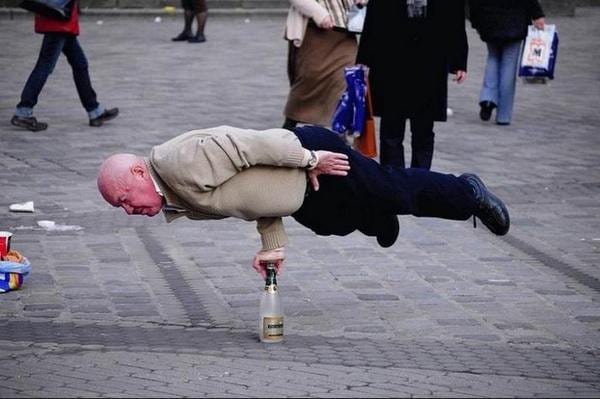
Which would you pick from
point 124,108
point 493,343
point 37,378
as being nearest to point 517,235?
point 493,343

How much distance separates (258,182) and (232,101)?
856 cm

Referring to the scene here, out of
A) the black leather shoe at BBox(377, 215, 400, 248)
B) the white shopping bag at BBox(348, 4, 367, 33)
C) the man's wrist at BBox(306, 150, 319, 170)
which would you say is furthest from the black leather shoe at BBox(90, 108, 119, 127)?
the man's wrist at BBox(306, 150, 319, 170)

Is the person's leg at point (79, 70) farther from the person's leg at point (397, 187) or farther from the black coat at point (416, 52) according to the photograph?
the person's leg at point (397, 187)

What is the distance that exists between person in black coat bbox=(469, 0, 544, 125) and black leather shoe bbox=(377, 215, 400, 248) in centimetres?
650

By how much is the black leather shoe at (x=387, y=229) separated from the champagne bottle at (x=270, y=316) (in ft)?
2.37

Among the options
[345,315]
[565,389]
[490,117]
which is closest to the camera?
[565,389]

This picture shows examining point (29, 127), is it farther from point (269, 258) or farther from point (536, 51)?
point (269, 258)

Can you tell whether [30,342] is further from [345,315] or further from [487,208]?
[487,208]

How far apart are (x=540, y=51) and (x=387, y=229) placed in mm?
8303

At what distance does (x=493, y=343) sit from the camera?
6152 mm

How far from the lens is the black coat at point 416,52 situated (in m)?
9.12

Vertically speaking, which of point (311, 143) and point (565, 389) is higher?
point (311, 143)

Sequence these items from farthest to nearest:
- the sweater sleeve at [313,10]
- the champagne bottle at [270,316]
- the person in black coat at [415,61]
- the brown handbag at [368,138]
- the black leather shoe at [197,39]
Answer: the black leather shoe at [197,39]
the sweater sleeve at [313,10]
the brown handbag at [368,138]
the person in black coat at [415,61]
the champagne bottle at [270,316]

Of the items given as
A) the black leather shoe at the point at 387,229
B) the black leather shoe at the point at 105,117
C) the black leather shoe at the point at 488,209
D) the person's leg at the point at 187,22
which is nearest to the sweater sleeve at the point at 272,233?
the black leather shoe at the point at 387,229
